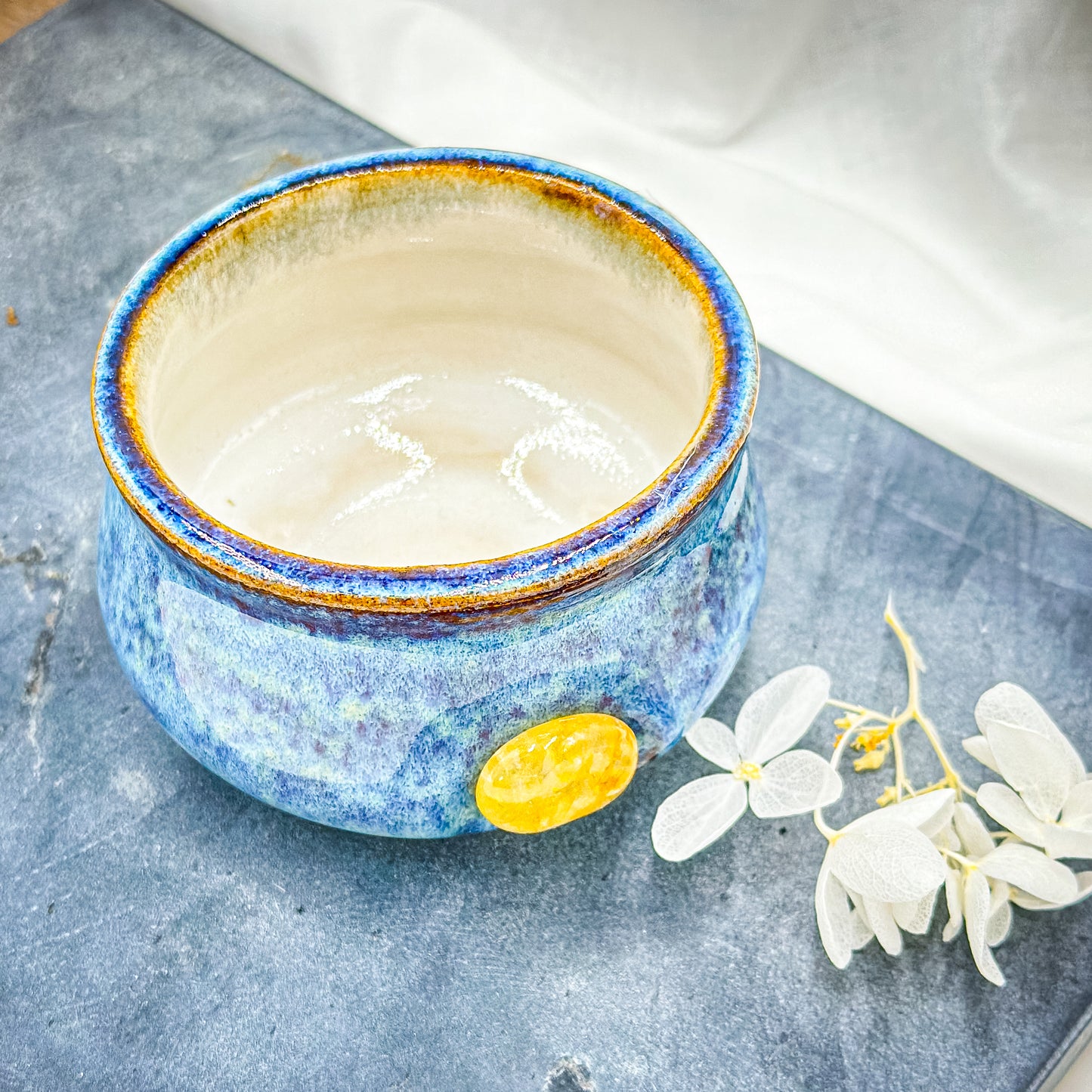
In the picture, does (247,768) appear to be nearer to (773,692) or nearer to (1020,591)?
(773,692)

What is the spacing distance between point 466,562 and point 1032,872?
0.27 m

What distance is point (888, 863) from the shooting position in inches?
19.4

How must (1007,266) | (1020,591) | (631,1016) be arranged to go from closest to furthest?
(631,1016) → (1020,591) → (1007,266)

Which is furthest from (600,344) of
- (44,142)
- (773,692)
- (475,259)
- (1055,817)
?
(44,142)

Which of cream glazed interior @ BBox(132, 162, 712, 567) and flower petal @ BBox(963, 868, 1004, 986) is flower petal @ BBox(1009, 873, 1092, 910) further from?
cream glazed interior @ BBox(132, 162, 712, 567)

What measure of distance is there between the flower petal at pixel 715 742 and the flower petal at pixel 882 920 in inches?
3.2

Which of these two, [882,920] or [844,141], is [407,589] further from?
[844,141]

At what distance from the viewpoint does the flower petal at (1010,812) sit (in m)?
0.53

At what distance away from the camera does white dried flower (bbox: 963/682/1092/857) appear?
52cm

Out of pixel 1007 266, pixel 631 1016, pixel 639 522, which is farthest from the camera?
pixel 1007 266

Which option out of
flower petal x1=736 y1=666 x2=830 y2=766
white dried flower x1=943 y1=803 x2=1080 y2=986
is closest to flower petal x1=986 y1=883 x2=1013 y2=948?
white dried flower x1=943 y1=803 x2=1080 y2=986

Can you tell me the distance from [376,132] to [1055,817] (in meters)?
0.70

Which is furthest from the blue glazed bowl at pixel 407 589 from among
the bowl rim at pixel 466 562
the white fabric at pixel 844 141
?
the white fabric at pixel 844 141

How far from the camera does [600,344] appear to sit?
0.60 metres
